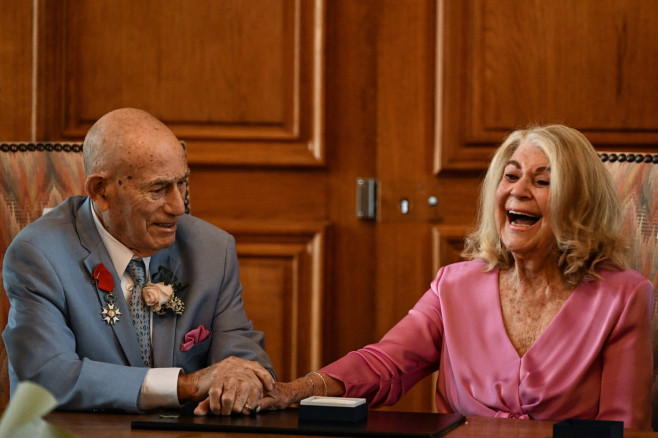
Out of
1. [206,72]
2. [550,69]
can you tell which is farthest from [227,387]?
[550,69]

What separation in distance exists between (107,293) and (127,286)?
7 centimetres

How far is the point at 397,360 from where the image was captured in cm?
212

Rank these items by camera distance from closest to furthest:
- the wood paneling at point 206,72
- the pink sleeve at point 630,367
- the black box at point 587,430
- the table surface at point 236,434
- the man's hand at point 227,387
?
the black box at point 587,430
the table surface at point 236,434
the man's hand at point 227,387
the pink sleeve at point 630,367
the wood paneling at point 206,72

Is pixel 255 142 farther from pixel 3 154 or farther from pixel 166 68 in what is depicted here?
pixel 3 154

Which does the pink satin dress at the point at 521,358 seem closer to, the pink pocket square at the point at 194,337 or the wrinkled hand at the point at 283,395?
the wrinkled hand at the point at 283,395

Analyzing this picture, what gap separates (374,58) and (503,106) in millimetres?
462

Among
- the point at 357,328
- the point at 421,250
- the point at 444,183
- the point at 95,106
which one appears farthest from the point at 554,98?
the point at 95,106

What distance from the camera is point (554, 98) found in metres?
2.94

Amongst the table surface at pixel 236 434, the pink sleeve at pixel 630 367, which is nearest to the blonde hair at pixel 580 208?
the pink sleeve at pixel 630 367

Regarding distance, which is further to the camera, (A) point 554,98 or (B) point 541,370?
(A) point 554,98

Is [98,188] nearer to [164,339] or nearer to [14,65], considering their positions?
[164,339]

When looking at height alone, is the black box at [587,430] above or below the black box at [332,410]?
above

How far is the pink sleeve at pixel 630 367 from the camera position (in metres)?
1.86

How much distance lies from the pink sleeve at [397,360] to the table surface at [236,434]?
466 millimetres
